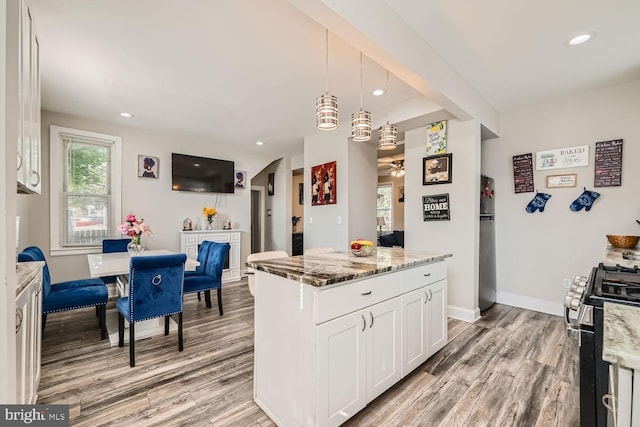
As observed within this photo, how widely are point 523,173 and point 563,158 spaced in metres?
0.43

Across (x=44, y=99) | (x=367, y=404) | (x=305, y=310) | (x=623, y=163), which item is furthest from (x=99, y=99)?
(x=623, y=163)

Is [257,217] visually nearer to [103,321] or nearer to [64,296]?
[103,321]

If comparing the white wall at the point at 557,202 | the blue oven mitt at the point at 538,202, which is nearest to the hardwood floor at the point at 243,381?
the white wall at the point at 557,202

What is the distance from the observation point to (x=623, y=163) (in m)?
3.10

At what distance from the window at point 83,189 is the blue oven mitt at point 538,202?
5936mm

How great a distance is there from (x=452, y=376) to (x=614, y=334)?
5.70 ft

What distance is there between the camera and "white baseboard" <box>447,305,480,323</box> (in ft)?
11.0

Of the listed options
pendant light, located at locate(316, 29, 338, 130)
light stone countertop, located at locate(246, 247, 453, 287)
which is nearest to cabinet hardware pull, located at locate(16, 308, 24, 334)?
light stone countertop, located at locate(246, 247, 453, 287)

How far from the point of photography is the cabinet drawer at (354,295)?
1476mm

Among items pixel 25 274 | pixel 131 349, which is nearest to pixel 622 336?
pixel 25 274

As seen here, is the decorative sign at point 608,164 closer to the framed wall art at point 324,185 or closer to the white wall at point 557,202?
the white wall at point 557,202

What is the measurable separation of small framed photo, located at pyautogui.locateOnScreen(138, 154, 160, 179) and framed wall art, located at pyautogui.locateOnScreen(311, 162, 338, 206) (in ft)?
8.70

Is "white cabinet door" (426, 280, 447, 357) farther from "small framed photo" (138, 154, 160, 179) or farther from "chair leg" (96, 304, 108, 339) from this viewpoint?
"small framed photo" (138, 154, 160, 179)

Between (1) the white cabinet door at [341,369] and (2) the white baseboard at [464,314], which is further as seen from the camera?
(2) the white baseboard at [464,314]
